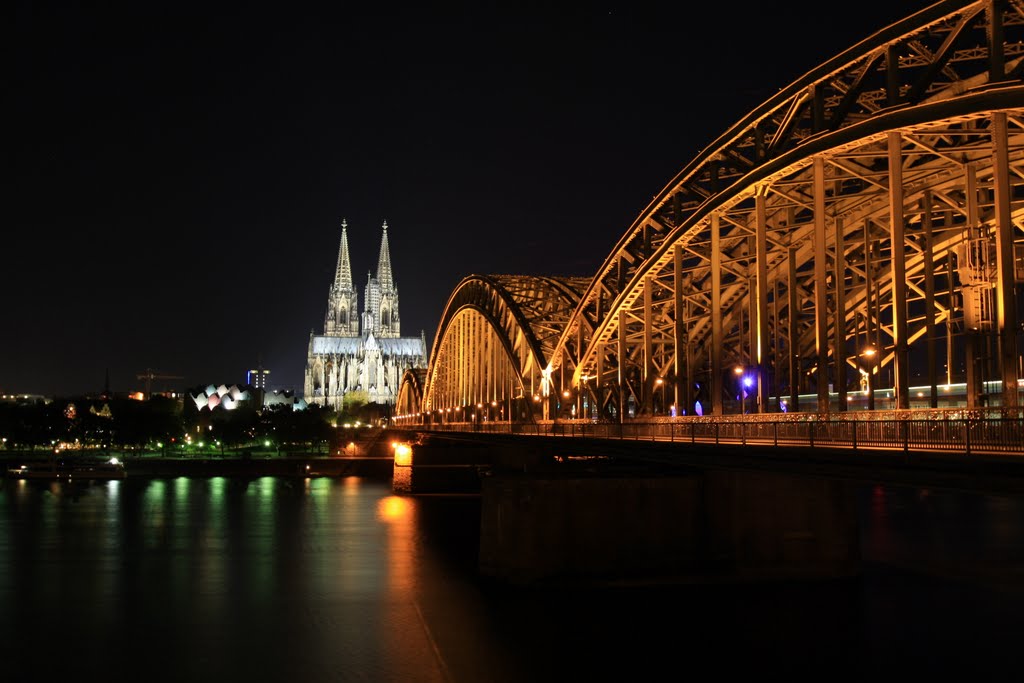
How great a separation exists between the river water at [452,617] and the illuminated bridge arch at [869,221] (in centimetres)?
661

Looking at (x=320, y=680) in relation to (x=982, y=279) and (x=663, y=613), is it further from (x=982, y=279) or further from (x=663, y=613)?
(x=982, y=279)

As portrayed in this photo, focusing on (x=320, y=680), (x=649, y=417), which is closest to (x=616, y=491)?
(x=649, y=417)

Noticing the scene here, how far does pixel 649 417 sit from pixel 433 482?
46091 millimetres

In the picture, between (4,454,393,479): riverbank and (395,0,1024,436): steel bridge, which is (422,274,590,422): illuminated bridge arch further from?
(4,454,393,479): riverbank

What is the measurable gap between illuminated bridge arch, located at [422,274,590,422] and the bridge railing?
118 feet

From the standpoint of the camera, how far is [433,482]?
286ft

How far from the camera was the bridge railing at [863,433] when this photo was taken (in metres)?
18.3

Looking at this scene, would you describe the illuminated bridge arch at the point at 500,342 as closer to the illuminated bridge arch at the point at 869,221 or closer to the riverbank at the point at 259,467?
the riverbank at the point at 259,467

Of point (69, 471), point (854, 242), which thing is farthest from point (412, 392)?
point (854, 242)

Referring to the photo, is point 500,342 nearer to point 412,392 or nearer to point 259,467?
point 259,467

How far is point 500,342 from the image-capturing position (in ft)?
285

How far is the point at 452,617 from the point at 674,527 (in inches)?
314

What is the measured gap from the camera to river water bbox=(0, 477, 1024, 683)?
92.0ft

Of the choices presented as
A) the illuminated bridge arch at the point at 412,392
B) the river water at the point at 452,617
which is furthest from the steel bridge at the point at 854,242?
the illuminated bridge arch at the point at 412,392
